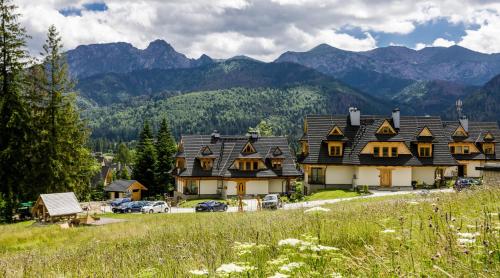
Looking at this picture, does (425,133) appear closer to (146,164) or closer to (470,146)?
(470,146)

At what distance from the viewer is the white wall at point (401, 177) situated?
159ft

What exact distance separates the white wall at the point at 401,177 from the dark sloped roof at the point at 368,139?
919 millimetres

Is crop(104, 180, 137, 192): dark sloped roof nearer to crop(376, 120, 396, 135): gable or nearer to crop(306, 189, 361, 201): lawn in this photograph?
crop(306, 189, 361, 201): lawn

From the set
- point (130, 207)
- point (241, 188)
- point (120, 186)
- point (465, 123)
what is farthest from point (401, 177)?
point (120, 186)

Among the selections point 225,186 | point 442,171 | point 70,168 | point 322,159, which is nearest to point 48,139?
point 70,168

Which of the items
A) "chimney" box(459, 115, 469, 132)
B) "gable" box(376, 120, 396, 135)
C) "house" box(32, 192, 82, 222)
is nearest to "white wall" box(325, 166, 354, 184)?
"gable" box(376, 120, 396, 135)

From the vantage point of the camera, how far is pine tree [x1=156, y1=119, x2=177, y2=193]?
247 ft

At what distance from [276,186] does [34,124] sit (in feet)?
93.2

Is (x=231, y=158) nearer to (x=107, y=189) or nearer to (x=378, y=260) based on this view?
(x=107, y=189)

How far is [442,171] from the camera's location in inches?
2004

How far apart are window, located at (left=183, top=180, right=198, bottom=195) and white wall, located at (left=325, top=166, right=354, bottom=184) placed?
1716 centimetres

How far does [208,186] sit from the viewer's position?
189ft

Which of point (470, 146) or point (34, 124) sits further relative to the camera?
point (470, 146)

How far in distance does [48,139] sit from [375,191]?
32.7 m
